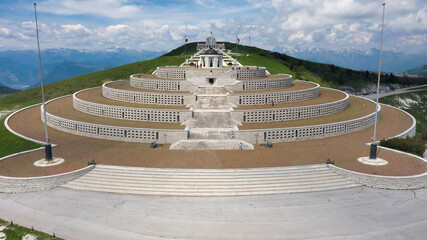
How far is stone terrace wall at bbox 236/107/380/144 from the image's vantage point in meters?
25.8

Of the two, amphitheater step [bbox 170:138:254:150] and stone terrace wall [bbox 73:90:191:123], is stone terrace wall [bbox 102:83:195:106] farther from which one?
amphitheater step [bbox 170:138:254:150]

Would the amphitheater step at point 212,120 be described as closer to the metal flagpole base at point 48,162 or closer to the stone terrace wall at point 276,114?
the stone terrace wall at point 276,114

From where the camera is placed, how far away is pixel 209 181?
19.6 m

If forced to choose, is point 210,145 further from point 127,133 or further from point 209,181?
point 127,133

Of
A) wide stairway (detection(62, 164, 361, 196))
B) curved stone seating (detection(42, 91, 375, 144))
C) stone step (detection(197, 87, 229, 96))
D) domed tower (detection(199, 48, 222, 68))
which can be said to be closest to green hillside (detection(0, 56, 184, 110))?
domed tower (detection(199, 48, 222, 68))

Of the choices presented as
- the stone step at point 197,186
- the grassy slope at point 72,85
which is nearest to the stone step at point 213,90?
the stone step at point 197,186

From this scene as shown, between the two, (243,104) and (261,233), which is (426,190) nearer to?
(261,233)

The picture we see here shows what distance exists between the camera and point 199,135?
87.8 ft

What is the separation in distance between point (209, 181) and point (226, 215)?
3.62 meters

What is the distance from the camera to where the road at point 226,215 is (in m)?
14.8

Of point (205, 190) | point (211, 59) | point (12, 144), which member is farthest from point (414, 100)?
point (12, 144)

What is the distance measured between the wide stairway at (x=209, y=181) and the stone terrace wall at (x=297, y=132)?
18.4 ft

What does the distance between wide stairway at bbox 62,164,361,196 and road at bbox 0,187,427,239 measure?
587 millimetres

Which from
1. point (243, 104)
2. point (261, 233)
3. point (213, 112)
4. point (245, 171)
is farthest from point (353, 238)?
point (243, 104)
